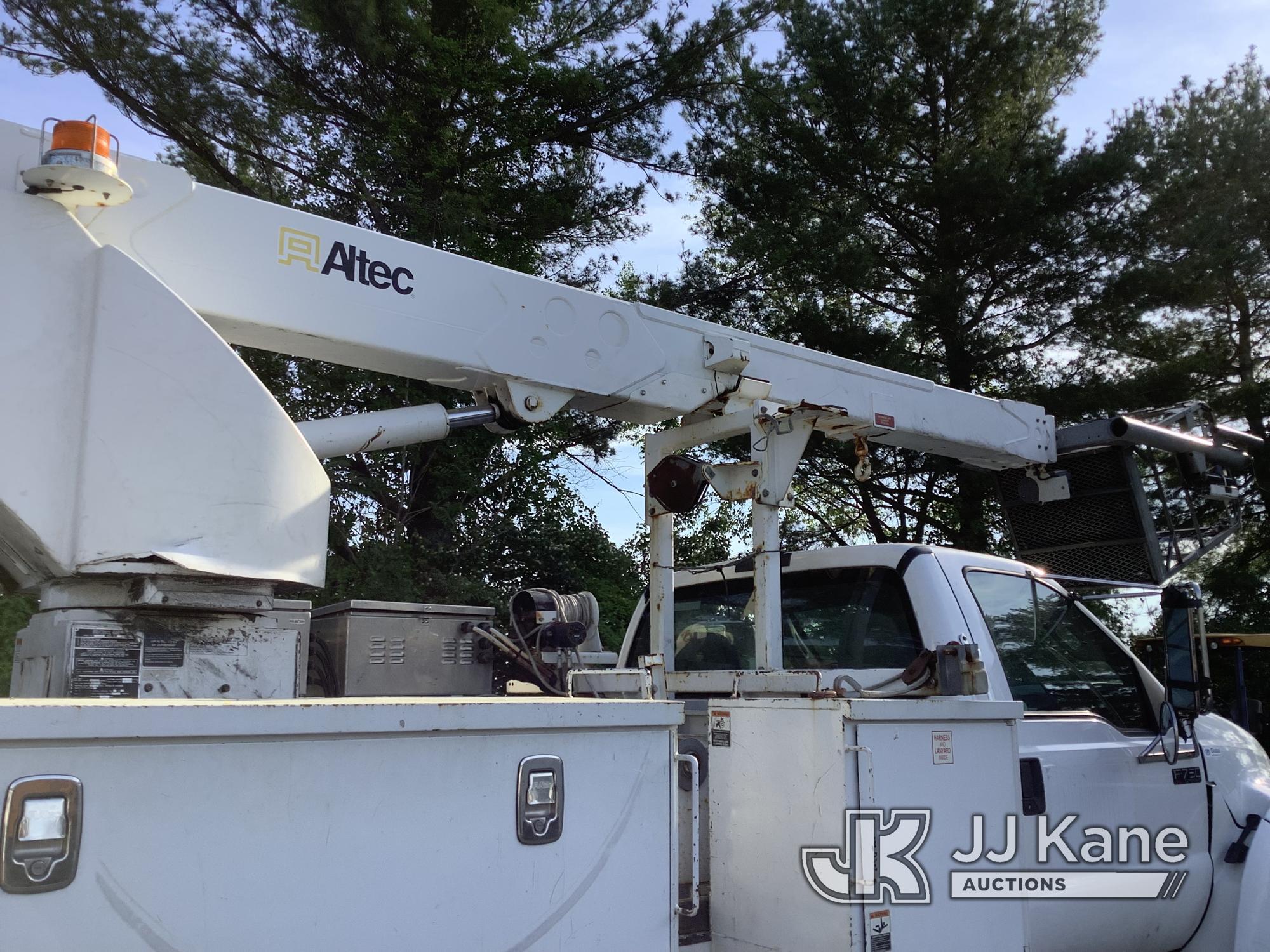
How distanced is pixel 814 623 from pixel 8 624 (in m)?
5.29

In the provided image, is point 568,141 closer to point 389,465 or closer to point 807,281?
point 807,281

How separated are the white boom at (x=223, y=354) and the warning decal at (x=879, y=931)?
75.4 inches

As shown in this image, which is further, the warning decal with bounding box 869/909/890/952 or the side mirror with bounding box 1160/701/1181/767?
the side mirror with bounding box 1160/701/1181/767

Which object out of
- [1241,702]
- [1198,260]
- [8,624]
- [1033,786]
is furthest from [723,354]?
[1198,260]

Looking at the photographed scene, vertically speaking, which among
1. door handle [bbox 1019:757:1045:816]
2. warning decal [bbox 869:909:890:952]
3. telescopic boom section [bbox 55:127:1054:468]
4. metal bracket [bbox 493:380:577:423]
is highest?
telescopic boom section [bbox 55:127:1054:468]

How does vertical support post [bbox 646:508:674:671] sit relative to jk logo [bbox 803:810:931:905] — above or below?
above

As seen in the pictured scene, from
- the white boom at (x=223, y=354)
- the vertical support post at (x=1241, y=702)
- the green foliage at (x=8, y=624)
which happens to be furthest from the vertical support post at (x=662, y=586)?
the green foliage at (x=8, y=624)

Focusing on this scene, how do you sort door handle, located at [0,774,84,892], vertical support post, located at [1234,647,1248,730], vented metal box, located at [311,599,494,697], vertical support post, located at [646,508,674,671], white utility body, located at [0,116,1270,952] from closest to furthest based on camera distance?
1. door handle, located at [0,774,84,892]
2. white utility body, located at [0,116,1270,952]
3. vented metal box, located at [311,599,494,697]
4. vertical support post, located at [646,508,674,671]
5. vertical support post, located at [1234,647,1248,730]

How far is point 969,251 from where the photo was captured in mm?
15102

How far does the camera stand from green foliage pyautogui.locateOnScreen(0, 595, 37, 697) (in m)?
6.77

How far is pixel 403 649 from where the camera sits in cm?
405

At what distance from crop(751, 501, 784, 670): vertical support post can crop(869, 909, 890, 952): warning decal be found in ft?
3.22

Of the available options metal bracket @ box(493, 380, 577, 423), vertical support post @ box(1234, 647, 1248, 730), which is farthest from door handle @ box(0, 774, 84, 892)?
vertical support post @ box(1234, 647, 1248, 730)

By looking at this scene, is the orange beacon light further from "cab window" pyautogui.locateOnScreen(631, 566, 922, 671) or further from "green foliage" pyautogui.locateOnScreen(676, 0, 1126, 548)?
"green foliage" pyautogui.locateOnScreen(676, 0, 1126, 548)
